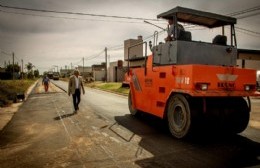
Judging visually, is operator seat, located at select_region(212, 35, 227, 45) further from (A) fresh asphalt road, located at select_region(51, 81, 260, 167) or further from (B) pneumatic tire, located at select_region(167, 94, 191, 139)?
(A) fresh asphalt road, located at select_region(51, 81, 260, 167)

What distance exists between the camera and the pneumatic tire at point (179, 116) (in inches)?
242

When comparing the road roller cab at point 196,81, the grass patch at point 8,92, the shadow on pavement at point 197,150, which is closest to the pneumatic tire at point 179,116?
the road roller cab at point 196,81

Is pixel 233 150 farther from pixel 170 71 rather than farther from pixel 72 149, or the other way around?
pixel 72 149

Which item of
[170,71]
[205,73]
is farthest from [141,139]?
[205,73]

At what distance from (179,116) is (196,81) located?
1339 millimetres

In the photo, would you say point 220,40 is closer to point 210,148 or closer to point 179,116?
point 179,116

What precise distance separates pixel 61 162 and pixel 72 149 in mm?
810

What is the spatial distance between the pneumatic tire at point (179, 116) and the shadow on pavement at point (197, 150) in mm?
230

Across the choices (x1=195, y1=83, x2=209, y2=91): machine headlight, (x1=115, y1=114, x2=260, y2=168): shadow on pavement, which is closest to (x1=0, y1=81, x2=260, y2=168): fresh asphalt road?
(x1=115, y1=114, x2=260, y2=168): shadow on pavement

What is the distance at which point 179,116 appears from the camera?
261 inches

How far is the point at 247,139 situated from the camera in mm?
6500

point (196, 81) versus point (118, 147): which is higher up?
point (196, 81)

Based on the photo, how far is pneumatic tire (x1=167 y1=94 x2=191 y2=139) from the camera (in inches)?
242

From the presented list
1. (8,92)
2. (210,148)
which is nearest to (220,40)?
(210,148)
